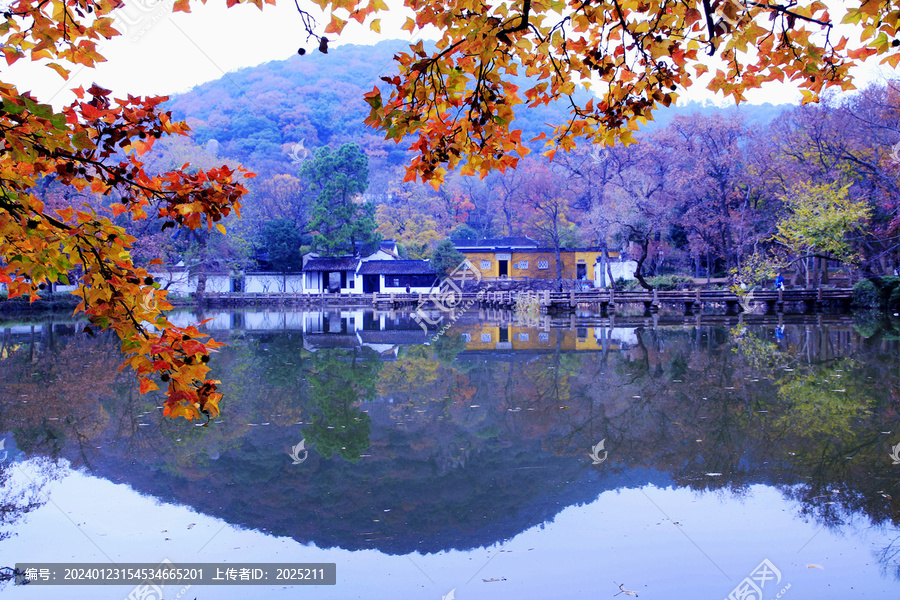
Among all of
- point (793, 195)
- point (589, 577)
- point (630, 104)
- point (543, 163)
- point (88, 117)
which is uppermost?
point (543, 163)

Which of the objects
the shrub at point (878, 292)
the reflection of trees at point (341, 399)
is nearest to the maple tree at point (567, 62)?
the reflection of trees at point (341, 399)

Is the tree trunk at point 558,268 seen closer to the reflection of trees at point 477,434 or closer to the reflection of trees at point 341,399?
the reflection of trees at point 341,399

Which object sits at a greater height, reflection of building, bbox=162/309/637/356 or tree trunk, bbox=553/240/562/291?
tree trunk, bbox=553/240/562/291

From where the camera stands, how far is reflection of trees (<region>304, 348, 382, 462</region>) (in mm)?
6084

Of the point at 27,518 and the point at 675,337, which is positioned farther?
the point at 675,337

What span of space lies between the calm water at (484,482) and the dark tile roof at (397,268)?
30.5m

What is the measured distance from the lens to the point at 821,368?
32.4ft

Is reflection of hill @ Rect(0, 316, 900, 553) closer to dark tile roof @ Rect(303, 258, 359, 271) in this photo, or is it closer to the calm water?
the calm water

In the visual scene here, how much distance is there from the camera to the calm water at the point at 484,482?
144 inches

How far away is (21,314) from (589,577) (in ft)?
108

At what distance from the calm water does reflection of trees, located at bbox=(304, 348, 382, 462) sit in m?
0.05

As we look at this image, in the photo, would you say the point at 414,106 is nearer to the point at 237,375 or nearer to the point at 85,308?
the point at 85,308

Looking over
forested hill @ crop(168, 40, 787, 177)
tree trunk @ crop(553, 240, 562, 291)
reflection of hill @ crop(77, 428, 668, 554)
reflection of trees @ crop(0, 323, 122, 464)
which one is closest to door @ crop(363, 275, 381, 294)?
tree trunk @ crop(553, 240, 562, 291)

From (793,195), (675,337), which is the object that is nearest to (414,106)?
(675,337)
